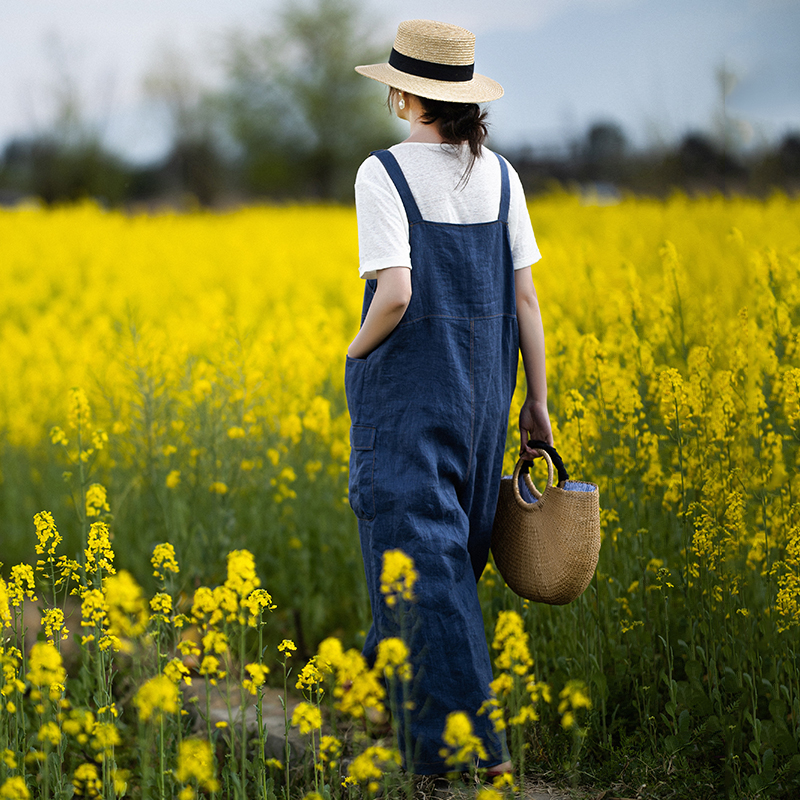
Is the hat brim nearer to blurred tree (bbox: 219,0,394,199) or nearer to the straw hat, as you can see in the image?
the straw hat

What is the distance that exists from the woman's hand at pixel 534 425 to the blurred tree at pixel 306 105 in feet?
93.3

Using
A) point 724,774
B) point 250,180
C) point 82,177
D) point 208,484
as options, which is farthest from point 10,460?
point 250,180

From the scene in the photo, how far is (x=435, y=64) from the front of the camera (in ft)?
6.77

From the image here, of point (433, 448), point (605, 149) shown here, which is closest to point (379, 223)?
point (433, 448)

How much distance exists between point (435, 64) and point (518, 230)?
46cm

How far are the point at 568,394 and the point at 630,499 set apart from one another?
49cm

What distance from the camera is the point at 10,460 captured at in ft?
14.6

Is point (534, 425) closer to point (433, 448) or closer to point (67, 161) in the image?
point (433, 448)

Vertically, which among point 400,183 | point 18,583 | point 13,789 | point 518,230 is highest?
point 400,183

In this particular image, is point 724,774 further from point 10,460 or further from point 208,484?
point 10,460

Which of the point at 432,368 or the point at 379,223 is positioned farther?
the point at 432,368

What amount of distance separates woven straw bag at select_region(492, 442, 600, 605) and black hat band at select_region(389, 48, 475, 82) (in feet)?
3.12

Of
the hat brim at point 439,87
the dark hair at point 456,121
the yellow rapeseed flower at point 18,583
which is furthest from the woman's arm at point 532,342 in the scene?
the yellow rapeseed flower at point 18,583

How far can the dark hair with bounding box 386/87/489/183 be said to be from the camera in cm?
208
